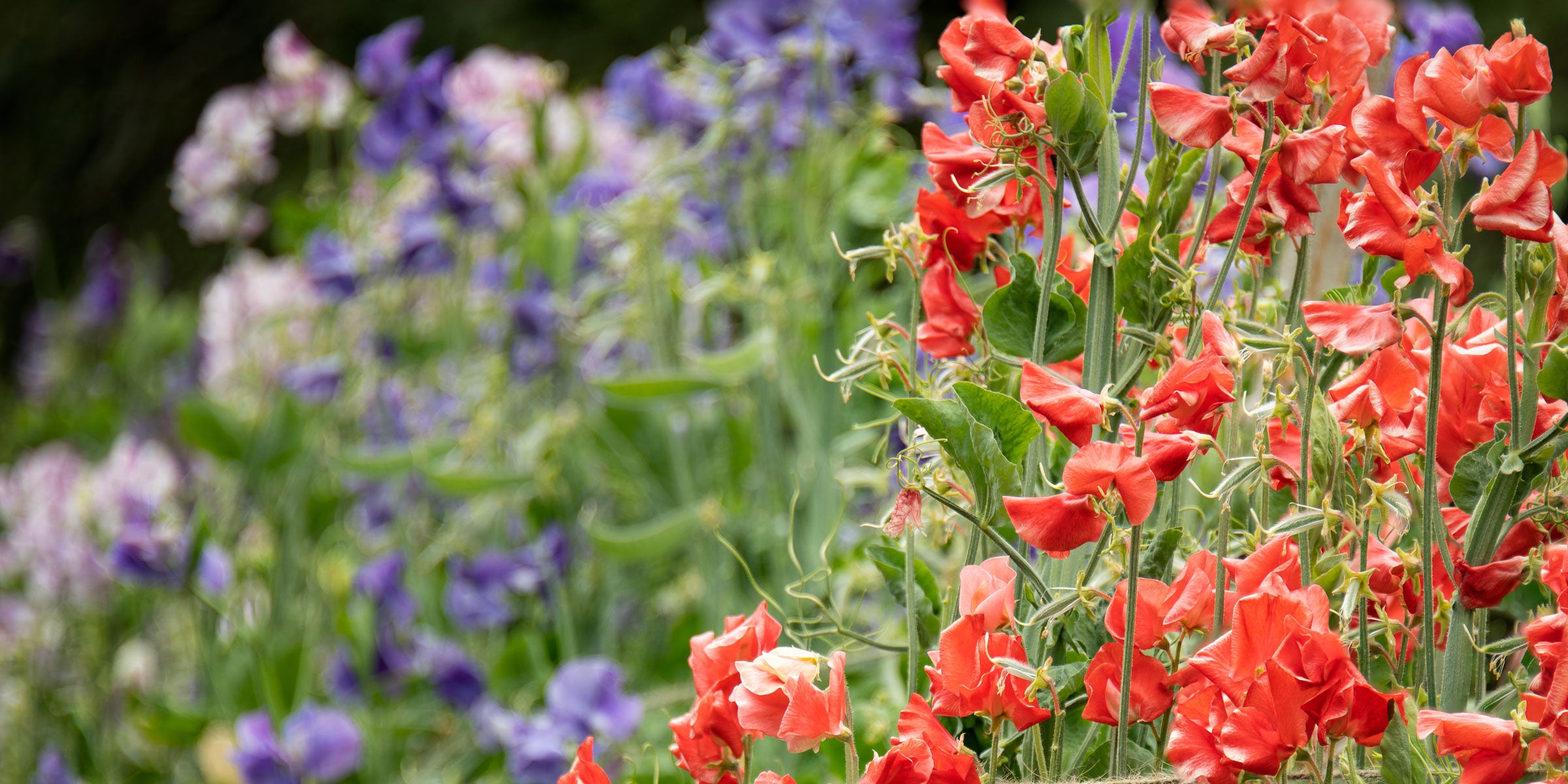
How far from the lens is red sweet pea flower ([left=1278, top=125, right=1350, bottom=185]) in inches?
11.8

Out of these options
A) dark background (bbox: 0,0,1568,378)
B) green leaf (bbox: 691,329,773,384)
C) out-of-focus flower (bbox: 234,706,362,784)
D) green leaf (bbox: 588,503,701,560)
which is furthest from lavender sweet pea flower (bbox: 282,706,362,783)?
dark background (bbox: 0,0,1568,378)

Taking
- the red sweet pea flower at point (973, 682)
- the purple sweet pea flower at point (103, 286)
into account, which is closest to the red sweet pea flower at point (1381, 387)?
the red sweet pea flower at point (973, 682)

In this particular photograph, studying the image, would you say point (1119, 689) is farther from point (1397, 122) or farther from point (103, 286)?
point (103, 286)

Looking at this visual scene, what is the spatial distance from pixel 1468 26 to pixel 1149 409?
457mm

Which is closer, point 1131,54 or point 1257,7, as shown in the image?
point 1257,7

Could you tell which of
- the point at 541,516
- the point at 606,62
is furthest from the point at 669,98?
the point at 606,62

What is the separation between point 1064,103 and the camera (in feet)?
0.98

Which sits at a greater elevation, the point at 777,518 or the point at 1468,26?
the point at 1468,26

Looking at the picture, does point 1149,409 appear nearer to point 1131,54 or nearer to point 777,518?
point 1131,54

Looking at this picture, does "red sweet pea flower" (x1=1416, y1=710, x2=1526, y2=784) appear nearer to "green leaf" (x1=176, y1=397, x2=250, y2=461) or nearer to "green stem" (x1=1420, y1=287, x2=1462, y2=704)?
"green stem" (x1=1420, y1=287, x2=1462, y2=704)

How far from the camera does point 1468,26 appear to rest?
2.00ft

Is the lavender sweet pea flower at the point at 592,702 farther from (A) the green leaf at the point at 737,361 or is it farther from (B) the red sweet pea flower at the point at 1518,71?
(B) the red sweet pea flower at the point at 1518,71

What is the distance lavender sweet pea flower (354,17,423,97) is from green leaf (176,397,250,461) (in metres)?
0.31

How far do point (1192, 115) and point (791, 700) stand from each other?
0.17 meters
